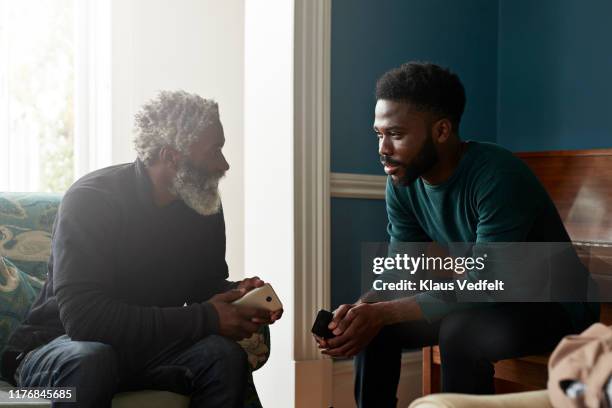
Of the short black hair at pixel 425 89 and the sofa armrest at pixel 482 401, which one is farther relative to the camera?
the short black hair at pixel 425 89

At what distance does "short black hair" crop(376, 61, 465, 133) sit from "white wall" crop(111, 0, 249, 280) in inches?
58.2

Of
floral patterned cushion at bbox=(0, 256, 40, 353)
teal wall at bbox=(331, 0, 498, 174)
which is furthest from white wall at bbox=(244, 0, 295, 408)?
floral patterned cushion at bbox=(0, 256, 40, 353)

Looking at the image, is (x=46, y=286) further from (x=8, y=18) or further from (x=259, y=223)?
(x=8, y=18)

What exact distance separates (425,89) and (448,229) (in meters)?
0.42

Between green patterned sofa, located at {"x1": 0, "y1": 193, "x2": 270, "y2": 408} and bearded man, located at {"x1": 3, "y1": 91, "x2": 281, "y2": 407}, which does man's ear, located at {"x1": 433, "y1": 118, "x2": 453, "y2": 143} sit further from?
green patterned sofa, located at {"x1": 0, "y1": 193, "x2": 270, "y2": 408}

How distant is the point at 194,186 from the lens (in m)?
1.93

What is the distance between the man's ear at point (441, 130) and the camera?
2.10 metres

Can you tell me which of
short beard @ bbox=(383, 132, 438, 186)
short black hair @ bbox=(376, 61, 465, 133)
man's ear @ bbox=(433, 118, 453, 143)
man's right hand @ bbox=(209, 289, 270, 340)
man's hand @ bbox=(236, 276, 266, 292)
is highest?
short black hair @ bbox=(376, 61, 465, 133)

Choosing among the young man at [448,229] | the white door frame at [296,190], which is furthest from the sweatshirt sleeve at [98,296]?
the white door frame at [296,190]

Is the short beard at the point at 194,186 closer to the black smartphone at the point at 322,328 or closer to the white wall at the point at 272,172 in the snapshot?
the black smartphone at the point at 322,328

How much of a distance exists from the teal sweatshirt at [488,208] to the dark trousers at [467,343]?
0.24 ft

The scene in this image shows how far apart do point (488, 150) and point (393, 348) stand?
0.64 metres

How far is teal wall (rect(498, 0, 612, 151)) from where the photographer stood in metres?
2.93

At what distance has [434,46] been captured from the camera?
3141mm
